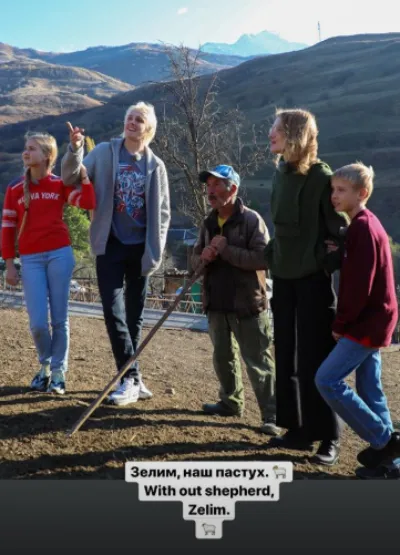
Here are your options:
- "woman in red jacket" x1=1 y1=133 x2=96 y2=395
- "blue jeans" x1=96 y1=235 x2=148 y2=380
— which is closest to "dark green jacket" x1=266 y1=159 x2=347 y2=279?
"blue jeans" x1=96 y1=235 x2=148 y2=380

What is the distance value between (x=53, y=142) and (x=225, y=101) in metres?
110

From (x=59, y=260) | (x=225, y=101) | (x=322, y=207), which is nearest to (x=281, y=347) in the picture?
(x=322, y=207)

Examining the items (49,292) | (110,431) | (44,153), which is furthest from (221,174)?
(110,431)

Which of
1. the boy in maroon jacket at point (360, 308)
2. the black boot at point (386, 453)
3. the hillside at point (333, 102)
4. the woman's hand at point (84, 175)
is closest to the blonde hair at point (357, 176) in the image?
the boy in maroon jacket at point (360, 308)

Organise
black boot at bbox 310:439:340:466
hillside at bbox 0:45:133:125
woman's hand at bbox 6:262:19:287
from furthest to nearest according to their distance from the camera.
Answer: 1. hillside at bbox 0:45:133:125
2. woman's hand at bbox 6:262:19:287
3. black boot at bbox 310:439:340:466

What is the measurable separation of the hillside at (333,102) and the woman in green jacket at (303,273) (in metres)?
47.4

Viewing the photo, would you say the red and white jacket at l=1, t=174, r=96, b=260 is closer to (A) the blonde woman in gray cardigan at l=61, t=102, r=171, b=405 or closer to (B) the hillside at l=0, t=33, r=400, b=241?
(A) the blonde woman in gray cardigan at l=61, t=102, r=171, b=405

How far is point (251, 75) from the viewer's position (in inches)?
5049

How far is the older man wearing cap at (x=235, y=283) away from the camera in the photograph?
361cm

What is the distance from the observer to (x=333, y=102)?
318 ft

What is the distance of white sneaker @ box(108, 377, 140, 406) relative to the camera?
3666 mm

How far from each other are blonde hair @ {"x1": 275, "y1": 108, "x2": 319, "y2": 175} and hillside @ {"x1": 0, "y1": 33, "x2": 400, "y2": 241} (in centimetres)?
4753

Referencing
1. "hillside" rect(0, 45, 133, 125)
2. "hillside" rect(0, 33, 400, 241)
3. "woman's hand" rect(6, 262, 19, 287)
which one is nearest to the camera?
"woman's hand" rect(6, 262, 19, 287)

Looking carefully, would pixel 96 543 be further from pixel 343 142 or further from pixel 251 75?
pixel 251 75
